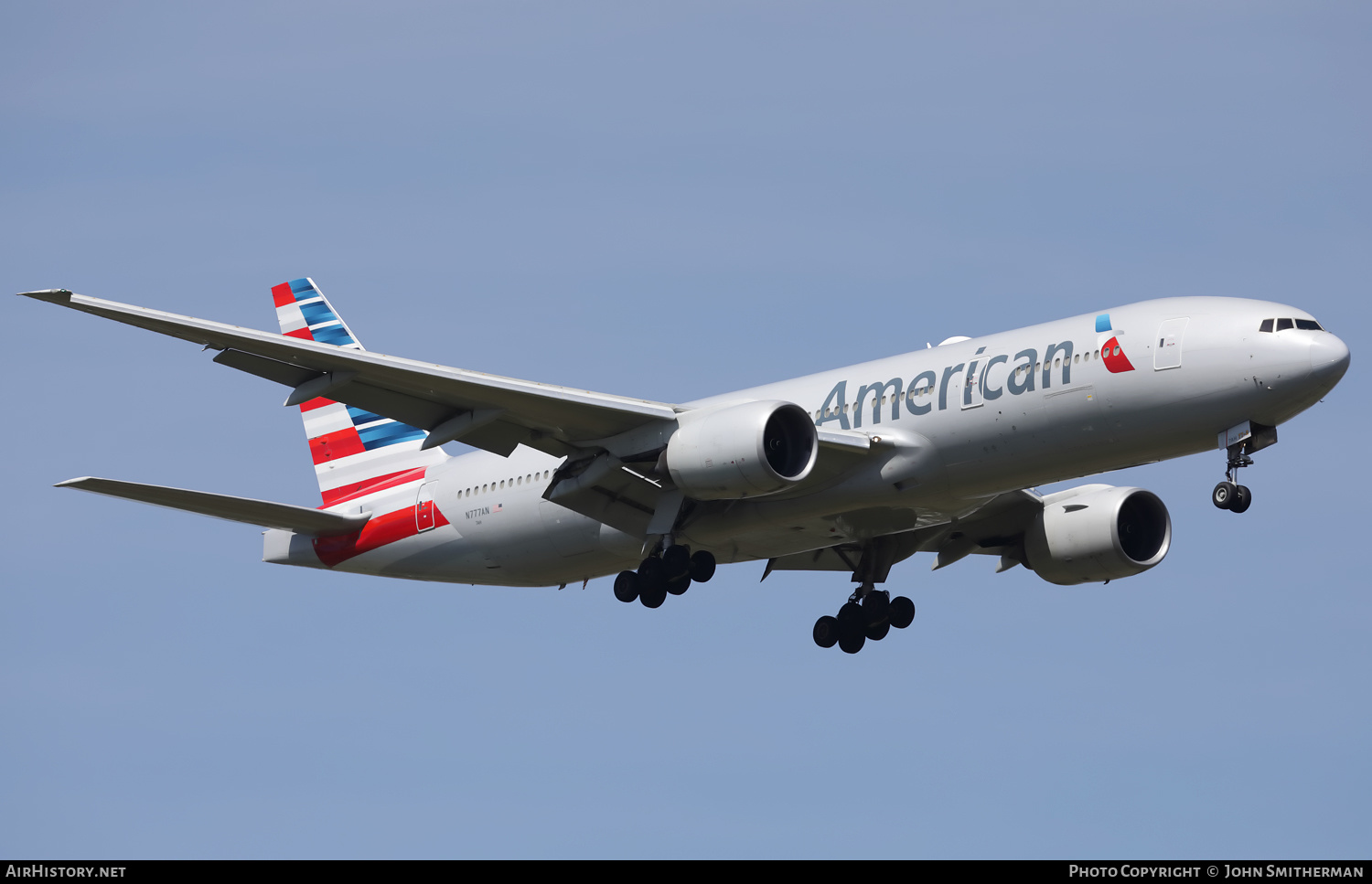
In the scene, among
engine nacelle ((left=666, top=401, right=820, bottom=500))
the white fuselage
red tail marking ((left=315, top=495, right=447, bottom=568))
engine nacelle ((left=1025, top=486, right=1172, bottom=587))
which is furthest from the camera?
red tail marking ((left=315, top=495, right=447, bottom=568))

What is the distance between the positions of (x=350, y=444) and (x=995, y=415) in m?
17.3

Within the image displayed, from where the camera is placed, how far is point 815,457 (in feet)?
109

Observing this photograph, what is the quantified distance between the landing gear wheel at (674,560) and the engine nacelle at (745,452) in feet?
7.19

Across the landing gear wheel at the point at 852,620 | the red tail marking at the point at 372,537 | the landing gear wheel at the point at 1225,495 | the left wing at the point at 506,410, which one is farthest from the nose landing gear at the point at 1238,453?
the red tail marking at the point at 372,537

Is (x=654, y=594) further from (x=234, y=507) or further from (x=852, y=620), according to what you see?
(x=234, y=507)

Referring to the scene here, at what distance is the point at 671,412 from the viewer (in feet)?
115

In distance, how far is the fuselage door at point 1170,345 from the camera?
31.7 meters

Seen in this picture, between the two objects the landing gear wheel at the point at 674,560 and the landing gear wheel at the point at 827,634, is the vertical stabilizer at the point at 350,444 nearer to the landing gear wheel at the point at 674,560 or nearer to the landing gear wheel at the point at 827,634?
the landing gear wheel at the point at 674,560

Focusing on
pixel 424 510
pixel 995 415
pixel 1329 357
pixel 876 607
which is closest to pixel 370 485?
pixel 424 510

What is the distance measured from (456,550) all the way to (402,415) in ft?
16.4

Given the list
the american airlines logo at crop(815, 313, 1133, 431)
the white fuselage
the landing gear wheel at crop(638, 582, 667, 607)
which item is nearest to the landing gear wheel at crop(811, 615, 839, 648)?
the white fuselage

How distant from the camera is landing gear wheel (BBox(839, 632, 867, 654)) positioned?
40.4 meters

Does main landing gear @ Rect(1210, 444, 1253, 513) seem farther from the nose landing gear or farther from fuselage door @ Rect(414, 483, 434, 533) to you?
fuselage door @ Rect(414, 483, 434, 533)

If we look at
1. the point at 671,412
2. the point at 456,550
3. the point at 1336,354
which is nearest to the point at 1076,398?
the point at 1336,354
